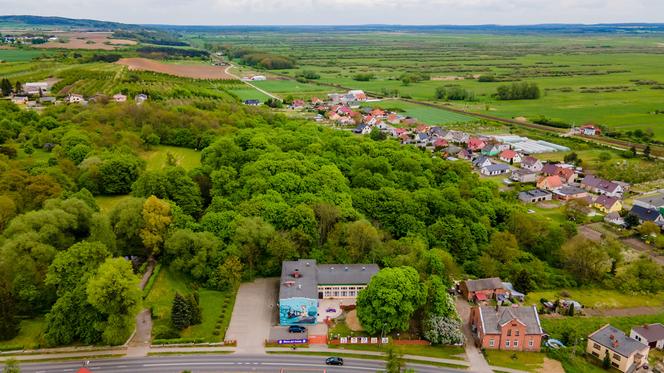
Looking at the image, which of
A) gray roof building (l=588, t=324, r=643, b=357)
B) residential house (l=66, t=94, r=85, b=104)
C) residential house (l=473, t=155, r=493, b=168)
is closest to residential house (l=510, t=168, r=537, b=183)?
residential house (l=473, t=155, r=493, b=168)

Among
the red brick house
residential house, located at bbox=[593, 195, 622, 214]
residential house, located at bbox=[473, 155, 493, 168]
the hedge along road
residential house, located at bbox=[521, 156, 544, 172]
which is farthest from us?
the hedge along road

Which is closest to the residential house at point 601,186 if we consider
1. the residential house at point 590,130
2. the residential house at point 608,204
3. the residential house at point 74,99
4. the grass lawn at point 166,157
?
the residential house at point 608,204

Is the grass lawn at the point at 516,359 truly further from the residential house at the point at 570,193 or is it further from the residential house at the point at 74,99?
the residential house at the point at 74,99

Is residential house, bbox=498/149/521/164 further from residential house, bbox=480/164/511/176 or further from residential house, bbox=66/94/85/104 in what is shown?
residential house, bbox=66/94/85/104

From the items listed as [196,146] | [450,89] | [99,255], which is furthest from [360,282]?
[450,89]

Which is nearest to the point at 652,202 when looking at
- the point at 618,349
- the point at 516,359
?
the point at 618,349
